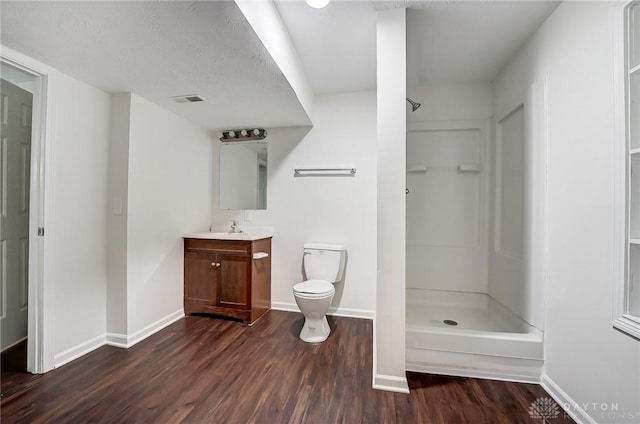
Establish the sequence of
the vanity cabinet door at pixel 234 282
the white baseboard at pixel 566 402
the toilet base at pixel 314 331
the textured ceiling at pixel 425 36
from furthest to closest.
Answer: the vanity cabinet door at pixel 234 282
the toilet base at pixel 314 331
the textured ceiling at pixel 425 36
the white baseboard at pixel 566 402

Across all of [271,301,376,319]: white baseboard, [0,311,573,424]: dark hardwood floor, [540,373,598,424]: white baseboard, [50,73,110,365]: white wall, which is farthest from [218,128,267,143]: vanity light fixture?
[540,373,598,424]: white baseboard

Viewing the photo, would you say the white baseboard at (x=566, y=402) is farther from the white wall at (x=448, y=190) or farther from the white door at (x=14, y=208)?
the white door at (x=14, y=208)

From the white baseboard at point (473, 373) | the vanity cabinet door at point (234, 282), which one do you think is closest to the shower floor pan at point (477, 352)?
the white baseboard at point (473, 373)

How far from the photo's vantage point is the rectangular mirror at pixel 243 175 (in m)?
2.91

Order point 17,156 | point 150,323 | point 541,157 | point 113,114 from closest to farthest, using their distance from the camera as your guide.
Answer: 1. point 541,157
2. point 17,156
3. point 113,114
4. point 150,323

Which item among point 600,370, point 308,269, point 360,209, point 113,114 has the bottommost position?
point 600,370

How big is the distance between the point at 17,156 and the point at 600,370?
3883 millimetres

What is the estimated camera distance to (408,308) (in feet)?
8.25

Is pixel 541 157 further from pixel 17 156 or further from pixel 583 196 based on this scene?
pixel 17 156

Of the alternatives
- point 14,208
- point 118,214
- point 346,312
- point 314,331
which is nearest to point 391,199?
point 314,331

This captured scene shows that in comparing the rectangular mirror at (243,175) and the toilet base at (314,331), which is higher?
the rectangular mirror at (243,175)

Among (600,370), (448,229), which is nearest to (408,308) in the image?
(448,229)

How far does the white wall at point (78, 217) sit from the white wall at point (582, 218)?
315 cm

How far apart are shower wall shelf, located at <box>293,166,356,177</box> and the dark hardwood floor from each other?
161cm
